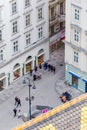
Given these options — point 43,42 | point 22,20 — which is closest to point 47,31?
point 43,42

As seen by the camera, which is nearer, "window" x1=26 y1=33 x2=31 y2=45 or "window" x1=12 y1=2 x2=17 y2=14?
"window" x1=12 y1=2 x2=17 y2=14

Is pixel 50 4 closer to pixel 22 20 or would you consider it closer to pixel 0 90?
pixel 22 20

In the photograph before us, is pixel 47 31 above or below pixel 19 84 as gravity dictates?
above

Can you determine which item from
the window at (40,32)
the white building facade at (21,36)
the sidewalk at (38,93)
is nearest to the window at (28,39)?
the white building facade at (21,36)

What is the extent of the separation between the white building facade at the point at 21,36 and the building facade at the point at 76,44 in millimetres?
6001

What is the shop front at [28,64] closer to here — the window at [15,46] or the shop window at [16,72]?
the shop window at [16,72]

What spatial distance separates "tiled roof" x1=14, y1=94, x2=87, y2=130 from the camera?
2928 centimetres

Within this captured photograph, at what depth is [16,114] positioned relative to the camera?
63188mm

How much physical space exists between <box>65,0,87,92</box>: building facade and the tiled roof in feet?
104

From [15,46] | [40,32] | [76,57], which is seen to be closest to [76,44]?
[76,57]

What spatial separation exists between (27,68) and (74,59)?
8.39m

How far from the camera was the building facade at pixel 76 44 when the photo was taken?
61.7 m

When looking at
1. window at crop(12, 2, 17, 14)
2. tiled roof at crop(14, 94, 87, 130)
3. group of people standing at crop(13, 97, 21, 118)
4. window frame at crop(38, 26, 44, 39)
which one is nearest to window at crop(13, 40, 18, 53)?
window at crop(12, 2, 17, 14)

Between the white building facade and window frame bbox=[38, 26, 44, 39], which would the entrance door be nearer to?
the white building facade
